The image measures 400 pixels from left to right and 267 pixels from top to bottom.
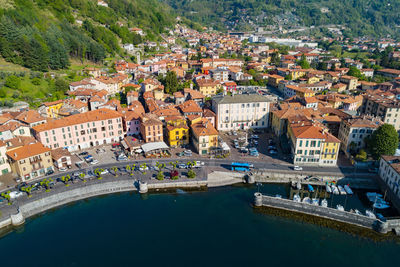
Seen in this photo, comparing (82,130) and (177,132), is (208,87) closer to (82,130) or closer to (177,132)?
(177,132)

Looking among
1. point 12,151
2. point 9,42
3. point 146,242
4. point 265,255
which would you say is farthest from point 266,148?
point 9,42

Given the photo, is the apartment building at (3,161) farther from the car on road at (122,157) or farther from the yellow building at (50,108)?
the yellow building at (50,108)

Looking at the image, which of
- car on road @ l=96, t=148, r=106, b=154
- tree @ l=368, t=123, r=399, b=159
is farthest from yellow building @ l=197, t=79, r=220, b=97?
tree @ l=368, t=123, r=399, b=159

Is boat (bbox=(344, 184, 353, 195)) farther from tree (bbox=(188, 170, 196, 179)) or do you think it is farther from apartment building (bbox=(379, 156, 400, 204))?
tree (bbox=(188, 170, 196, 179))

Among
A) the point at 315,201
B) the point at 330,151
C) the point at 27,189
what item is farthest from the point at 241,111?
the point at 27,189

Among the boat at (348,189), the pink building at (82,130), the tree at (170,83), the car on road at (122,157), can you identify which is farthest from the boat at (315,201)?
the tree at (170,83)

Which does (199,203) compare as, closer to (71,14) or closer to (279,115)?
(279,115)
